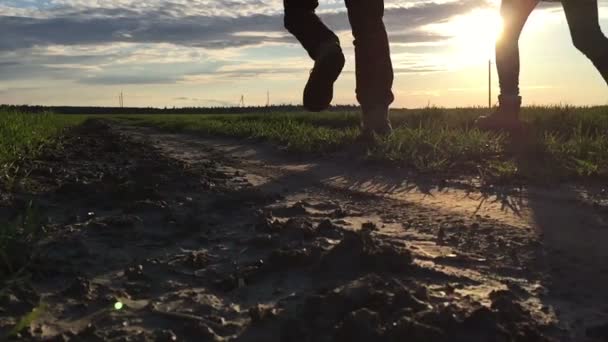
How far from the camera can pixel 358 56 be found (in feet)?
19.0

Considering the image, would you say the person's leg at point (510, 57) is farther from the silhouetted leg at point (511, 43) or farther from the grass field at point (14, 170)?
the grass field at point (14, 170)

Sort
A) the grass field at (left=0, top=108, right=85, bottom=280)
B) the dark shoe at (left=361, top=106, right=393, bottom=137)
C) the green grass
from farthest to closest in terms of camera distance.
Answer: the dark shoe at (left=361, top=106, right=393, bottom=137) < the green grass < the grass field at (left=0, top=108, right=85, bottom=280)

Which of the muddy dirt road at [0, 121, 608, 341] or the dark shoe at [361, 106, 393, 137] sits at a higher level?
the dark shoe at [361, 106, 393, 137]

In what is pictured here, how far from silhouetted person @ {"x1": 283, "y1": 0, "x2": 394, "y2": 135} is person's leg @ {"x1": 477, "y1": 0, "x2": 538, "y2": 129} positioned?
1.31 m

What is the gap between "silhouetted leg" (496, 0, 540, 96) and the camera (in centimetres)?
653

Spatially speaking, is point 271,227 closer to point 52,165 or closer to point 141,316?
point 141,316

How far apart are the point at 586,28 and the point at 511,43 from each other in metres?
1.10

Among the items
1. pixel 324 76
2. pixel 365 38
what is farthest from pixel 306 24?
pixel 365 38

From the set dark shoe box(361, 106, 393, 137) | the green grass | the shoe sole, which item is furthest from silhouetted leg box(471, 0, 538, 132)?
the green grass

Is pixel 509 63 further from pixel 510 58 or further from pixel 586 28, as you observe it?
pixel 586 28

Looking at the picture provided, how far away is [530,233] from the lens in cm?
277

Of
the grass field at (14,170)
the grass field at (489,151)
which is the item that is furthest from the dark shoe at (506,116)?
the grass field at (14,170)

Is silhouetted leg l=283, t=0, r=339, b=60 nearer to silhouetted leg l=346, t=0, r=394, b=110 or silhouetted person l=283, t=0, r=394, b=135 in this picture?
silhouetted person l=283, t=0, r=394, b=135

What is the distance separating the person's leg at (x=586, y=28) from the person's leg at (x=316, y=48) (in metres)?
2.28
